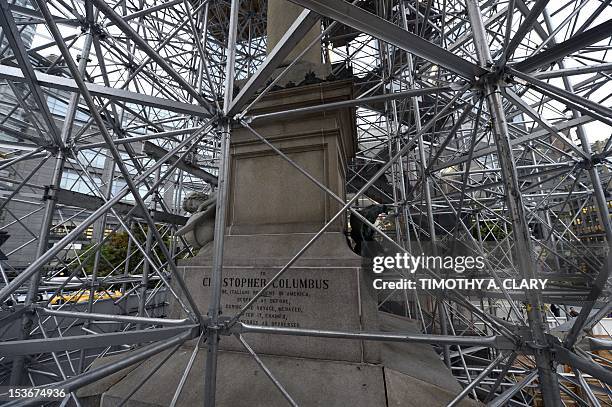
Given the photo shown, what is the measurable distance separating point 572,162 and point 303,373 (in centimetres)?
718

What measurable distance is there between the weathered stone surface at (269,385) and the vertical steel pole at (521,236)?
139 cm

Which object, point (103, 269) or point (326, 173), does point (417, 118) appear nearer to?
point (326, 173)

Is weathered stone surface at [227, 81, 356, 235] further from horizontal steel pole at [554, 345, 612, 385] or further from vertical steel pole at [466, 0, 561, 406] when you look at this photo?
horizontal steel pole at [554, 345, 612, 385]

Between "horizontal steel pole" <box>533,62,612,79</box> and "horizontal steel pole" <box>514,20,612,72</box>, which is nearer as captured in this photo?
"horizontal steel pole" <box>514,20,612,72</box>

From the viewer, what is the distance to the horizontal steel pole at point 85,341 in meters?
1.99

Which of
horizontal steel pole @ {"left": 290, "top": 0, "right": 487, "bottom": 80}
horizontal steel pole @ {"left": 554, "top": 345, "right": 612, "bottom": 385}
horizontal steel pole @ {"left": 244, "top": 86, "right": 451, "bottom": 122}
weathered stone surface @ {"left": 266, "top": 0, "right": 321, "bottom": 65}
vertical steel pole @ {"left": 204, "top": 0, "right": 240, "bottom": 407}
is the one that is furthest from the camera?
weathered stone surface @ {"left": 266, "top": 0, "right": 321, "bottom": 65}

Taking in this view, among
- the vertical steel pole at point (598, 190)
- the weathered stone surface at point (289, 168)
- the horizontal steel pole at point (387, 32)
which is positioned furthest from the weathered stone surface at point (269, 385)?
the vertical steel pole at point (598, 190)

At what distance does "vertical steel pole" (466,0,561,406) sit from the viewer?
6.66 ft

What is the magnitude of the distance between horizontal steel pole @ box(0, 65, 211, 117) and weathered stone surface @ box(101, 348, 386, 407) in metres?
3.14

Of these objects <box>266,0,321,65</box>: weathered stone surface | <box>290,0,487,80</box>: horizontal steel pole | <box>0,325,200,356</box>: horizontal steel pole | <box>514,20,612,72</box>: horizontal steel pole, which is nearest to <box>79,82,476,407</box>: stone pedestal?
<box>0,325,200,356</box>: horizontal steel pole

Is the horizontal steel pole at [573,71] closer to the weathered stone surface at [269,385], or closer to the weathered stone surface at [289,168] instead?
the weathered stone surface at [289,168]

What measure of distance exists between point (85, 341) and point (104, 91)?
2807 millimetres

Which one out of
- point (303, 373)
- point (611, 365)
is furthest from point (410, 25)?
point (303, 373)

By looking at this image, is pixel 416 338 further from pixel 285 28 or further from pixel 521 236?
pixel 285 28
